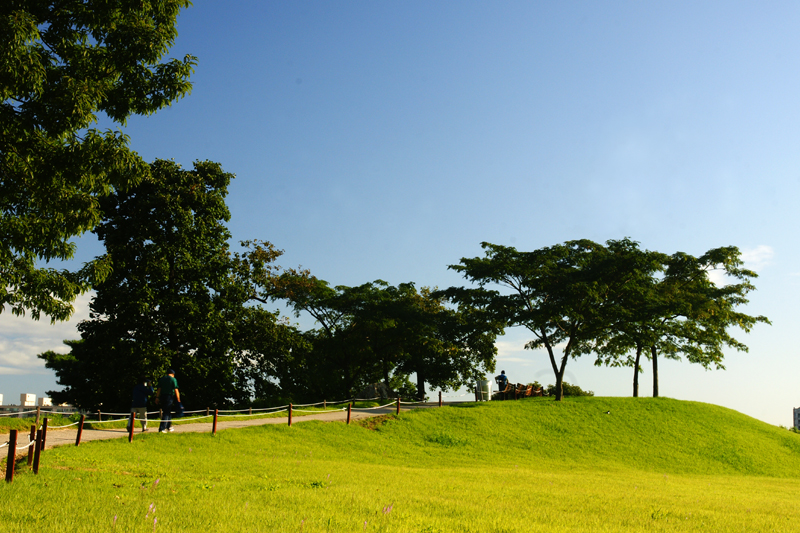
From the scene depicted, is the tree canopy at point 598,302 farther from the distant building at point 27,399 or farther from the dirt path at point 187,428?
the distant building at point 27,399

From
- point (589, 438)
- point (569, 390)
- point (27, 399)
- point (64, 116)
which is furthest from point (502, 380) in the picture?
point (27, 399)

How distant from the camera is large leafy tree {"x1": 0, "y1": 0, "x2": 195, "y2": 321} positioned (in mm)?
14422

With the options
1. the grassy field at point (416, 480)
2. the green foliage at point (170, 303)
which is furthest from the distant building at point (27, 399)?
the grassy field at point (416, 480)

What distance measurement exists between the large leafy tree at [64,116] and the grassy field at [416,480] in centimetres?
515

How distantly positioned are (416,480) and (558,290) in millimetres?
26947

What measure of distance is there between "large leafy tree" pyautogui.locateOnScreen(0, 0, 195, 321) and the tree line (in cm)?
4

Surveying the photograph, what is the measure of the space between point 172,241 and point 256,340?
728 cm

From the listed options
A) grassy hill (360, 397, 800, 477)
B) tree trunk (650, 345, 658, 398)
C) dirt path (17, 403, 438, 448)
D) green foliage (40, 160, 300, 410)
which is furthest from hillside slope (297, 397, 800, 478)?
green foliage (40, 160, 300, 410)

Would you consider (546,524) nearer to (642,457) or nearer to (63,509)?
(63,509)

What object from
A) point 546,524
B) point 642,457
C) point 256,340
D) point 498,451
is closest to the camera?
point 546,524

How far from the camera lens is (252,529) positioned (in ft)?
22.3

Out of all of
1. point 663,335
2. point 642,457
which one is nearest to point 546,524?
point 642,457

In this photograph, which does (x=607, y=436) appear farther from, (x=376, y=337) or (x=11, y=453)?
(x=11, y=453)

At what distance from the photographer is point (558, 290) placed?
39188mm
